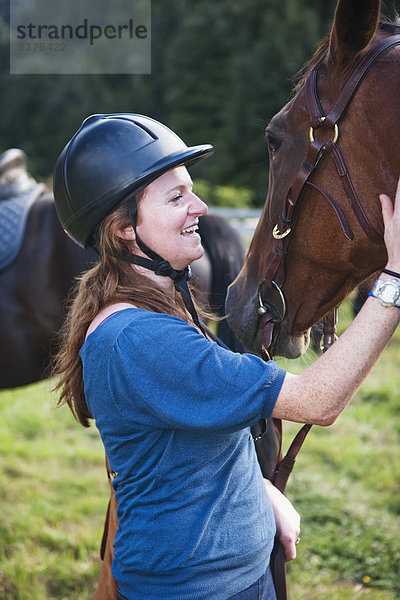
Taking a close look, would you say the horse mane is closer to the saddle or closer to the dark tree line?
the saddle

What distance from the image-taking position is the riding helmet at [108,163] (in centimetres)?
166

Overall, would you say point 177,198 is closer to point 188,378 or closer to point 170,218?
point 170,218

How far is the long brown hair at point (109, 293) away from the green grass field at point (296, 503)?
88 cm

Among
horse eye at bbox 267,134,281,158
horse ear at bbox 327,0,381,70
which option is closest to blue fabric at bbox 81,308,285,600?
horse eye at bbox 267,134,281,158

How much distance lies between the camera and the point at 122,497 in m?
1.61

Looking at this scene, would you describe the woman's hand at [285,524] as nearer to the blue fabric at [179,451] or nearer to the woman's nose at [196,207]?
the blue fabric at [179,451]

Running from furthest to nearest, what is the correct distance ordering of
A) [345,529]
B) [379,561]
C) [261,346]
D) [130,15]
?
[130,15], [345,529], [379,561], [261,346]

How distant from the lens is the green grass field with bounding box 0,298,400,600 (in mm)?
3299

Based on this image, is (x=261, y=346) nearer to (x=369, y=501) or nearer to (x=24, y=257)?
(x=24, y=257)

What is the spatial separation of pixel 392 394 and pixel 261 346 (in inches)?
164

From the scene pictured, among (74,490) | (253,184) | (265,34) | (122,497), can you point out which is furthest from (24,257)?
(265,34)

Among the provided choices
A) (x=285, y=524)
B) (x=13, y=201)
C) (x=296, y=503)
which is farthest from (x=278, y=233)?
(x=296, y=503)

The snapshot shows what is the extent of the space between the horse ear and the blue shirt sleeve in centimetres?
84

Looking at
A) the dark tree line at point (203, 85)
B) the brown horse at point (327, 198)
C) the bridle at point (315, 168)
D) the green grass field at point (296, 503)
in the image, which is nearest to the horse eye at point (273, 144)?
the brown horse at point (327, 198)
